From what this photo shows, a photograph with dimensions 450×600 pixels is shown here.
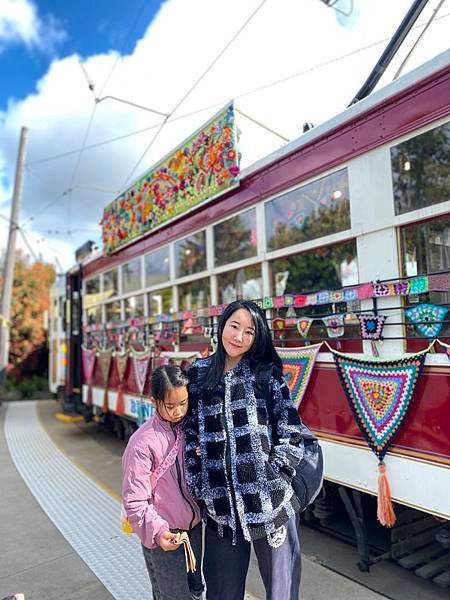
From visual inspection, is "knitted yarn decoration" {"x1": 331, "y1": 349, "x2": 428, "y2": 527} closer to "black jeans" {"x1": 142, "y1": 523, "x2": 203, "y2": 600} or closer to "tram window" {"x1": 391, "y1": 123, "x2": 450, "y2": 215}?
"tram window" {"x1": 391, "y1": 123, "x2": 450, "y2": 215}

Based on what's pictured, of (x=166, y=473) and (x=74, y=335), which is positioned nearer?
(x=166, y=473)

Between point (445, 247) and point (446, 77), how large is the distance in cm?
80

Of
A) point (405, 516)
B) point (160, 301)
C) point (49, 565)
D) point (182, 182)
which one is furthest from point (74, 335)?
point (405, 516)

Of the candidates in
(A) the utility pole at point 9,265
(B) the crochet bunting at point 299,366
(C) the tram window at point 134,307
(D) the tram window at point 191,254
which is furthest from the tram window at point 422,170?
(A) the utility pole at point 9,265

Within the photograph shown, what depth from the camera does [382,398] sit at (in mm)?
→ 2416

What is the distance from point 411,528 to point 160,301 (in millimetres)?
3145

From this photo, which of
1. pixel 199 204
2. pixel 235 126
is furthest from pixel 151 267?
pixel 235 126

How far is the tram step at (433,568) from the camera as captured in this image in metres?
2.64

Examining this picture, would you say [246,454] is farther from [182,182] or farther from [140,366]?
[140,366]

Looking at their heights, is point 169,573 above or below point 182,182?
below

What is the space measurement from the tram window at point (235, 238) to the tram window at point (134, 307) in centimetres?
177

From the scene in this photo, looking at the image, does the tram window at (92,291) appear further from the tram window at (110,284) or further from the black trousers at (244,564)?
the black trousers at (244,564)

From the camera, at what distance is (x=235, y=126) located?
12.1ft

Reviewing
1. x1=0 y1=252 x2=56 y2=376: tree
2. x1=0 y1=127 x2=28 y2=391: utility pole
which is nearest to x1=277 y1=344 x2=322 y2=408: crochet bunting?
x1=0 y1=127 x2=28 y2=391: utility pole
